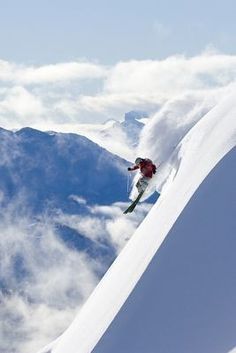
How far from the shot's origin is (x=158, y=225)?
68.2 feet

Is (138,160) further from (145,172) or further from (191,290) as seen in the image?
(191,290)

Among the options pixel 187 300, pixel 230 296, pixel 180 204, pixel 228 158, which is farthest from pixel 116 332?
pixel 228 158

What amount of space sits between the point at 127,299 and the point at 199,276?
7.69 ft

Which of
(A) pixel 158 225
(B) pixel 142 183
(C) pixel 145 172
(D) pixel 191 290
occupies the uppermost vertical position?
(C) pixel 145 172

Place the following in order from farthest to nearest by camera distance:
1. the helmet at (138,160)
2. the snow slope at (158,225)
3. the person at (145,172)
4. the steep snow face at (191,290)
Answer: the helmet at (138,160), the person at (145,172), the snow slope at (158,225), the steep snow face at (191,290)

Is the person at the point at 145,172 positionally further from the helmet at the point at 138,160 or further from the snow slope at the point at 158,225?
the snow slope at the point at 158,225

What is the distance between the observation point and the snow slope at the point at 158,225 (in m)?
18.9

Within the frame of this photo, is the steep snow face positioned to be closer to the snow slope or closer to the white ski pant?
the snow slope

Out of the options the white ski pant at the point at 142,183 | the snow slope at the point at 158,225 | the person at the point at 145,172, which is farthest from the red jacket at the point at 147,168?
the snow slope at the point at 158,225

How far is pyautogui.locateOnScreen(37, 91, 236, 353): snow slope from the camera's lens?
61.9ft

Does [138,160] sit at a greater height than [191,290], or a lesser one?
greater

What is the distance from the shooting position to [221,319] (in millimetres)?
15523

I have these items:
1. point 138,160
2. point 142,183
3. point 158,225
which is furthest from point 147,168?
point 158,225

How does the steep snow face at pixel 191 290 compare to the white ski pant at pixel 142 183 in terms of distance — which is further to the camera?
the white ski pant at pixel 142 183
